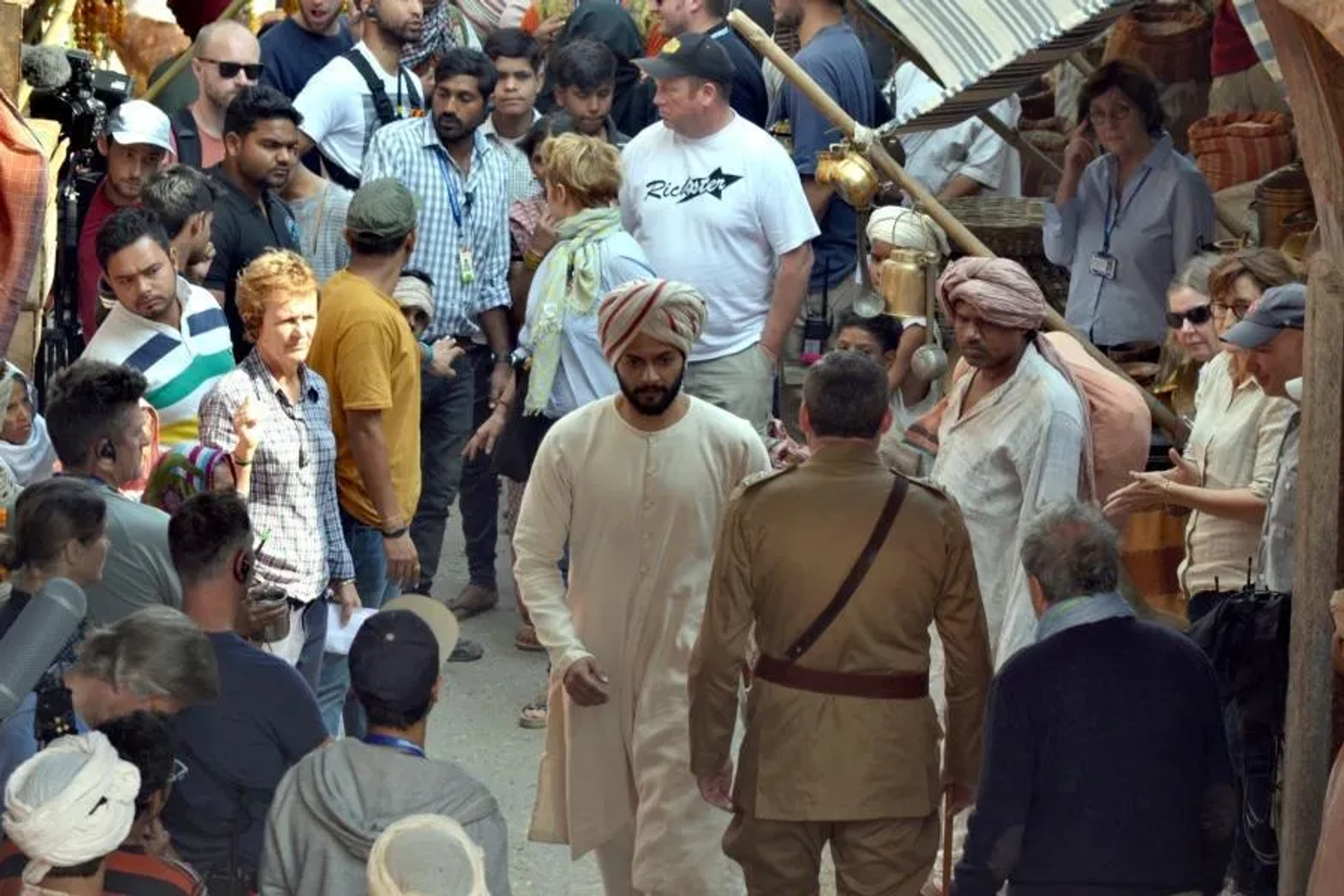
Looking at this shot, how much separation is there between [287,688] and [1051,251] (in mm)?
5377

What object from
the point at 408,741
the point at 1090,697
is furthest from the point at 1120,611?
the point at 408,741

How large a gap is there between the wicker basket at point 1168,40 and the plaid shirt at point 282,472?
5350 millimetres

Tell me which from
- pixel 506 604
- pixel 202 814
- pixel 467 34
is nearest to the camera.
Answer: pixel 202 814

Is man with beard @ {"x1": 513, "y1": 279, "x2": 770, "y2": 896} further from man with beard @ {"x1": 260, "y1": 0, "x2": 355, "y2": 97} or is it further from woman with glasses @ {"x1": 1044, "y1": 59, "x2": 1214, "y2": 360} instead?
man with beard @ {"x1": 260, "y1": 0, "x2": 355, "y2": 97}

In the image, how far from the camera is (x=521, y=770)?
9000mm

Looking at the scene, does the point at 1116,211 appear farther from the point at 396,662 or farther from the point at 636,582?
the point at 396,662

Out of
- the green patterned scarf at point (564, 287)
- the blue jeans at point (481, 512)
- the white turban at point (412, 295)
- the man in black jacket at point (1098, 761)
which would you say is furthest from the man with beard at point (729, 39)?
the man in black jacket at point (1098, 761)

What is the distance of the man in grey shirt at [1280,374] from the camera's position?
7.05 metres

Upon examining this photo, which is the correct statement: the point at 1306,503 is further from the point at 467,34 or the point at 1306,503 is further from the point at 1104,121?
the point at 467,34

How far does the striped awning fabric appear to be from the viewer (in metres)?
7.68

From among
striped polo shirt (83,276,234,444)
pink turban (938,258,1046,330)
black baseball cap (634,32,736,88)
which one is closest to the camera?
pink turban (938,258,1046,330)

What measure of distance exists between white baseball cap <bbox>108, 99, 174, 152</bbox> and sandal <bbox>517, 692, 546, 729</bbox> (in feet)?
8.27

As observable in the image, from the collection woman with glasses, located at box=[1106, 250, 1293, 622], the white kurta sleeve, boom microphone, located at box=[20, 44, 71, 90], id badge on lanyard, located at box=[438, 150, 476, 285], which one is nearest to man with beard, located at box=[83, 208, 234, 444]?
boom microphone, located at box=[20, 44, 71, 90]

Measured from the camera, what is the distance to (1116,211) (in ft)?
33.2
